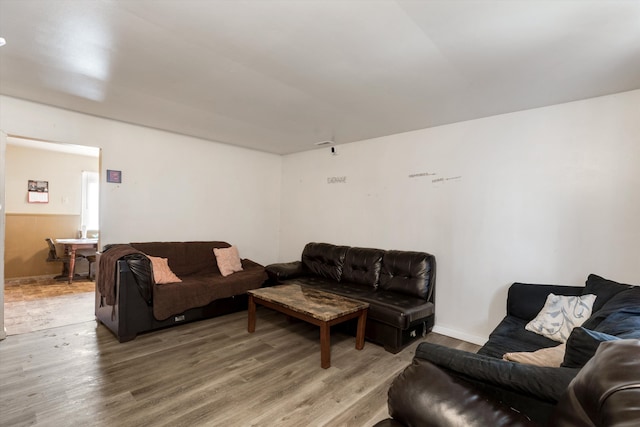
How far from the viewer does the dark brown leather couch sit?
2.32ft

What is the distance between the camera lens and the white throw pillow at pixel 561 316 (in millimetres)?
2129

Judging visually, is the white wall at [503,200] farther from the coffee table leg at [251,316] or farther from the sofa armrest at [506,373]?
the sofa armrest at [506,373]

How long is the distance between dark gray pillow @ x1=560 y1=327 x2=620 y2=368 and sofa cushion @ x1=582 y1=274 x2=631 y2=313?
1.31 meters

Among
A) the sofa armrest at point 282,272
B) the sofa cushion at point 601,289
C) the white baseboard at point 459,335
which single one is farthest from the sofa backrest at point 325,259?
the sofa cushion at point 601,289

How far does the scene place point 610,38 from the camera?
174cm

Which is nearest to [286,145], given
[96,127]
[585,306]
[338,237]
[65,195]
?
[338,237]

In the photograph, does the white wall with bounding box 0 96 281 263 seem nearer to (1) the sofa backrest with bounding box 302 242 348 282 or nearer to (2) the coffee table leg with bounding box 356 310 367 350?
(1) the sofa backrest with bounding box 302 242 348 282

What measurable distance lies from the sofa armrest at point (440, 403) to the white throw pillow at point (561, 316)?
64.5 inches

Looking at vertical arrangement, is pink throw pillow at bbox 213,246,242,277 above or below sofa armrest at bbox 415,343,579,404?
below

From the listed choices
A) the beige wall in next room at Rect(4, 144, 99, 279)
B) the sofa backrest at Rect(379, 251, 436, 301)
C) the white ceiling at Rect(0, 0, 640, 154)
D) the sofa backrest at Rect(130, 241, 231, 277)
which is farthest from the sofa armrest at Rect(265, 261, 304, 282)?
the beige wall in next room at Rect(4, 144, 99, 279)

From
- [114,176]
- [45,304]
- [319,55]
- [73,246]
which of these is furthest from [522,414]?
[73,246]

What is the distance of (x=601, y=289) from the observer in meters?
2.16

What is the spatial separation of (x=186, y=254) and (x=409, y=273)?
9.49 ft

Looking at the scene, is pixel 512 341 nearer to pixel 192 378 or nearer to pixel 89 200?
pixel 192 378
